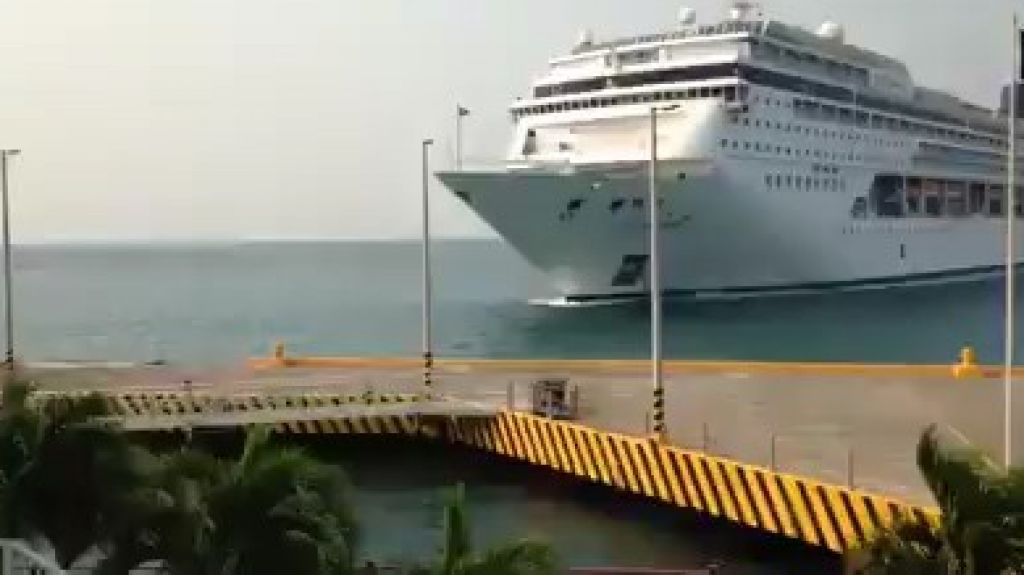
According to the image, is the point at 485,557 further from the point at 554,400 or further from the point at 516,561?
the point at 554,400

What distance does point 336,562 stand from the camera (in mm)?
6770

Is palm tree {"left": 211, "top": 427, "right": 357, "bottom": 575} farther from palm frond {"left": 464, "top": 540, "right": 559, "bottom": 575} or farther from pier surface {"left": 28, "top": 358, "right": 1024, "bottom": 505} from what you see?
pier surface {"left": 28, "top": 358, "right": 1024, "bottom": 505}

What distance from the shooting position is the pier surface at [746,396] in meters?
16.6

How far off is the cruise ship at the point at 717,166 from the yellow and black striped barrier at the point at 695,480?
2398 cm

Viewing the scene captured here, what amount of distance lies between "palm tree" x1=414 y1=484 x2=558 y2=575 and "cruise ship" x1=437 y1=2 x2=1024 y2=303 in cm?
3613

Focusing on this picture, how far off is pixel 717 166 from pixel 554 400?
1173 inches

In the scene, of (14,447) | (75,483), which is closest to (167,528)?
(75,483)

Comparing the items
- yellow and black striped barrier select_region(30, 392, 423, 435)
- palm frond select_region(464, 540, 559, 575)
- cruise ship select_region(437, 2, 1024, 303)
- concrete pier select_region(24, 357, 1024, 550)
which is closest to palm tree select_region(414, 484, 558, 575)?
palm frond select_region(464, 540, 559, 575)

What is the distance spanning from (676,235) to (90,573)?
4528 centimetres

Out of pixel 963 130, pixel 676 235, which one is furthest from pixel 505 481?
pixel 963 130

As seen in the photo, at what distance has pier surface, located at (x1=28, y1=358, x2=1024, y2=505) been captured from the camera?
16625 mm

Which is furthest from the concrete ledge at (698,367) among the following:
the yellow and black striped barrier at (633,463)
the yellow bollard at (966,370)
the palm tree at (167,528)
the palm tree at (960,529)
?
the palm tree at (167,528)

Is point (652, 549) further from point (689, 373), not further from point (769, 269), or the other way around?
point (769, 269)

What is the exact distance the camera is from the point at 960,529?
7.04m
